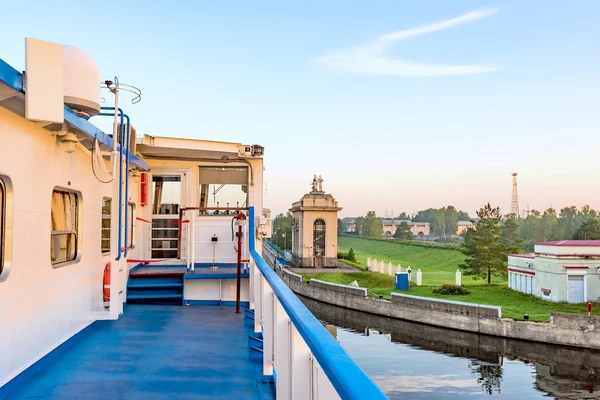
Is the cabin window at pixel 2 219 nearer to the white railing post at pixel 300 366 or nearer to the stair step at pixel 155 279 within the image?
the white railing post at pixel 300 366

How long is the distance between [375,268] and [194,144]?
31599 millimetres

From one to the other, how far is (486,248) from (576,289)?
1041 cm

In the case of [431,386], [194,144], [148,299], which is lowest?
[431,386]

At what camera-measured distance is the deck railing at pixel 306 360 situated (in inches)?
47.0

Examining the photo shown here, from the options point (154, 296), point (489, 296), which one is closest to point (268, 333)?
point (154, 296)

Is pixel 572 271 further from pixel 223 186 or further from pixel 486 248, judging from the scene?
pixel 223 186

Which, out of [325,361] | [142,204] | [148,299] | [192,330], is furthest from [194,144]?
[325,361]

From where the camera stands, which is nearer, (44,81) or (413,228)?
(44,81)

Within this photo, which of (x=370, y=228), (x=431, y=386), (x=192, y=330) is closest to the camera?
(x=192, y=330)

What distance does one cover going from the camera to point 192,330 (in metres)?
5.96

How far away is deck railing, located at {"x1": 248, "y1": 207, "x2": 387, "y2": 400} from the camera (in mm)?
1194

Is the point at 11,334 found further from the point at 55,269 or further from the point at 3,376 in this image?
the point at 55,269

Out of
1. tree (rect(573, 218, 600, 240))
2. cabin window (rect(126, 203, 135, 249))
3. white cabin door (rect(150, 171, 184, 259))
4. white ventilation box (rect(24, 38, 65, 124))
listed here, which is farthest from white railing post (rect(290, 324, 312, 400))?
tree (rect(573, 218, 600, 240))

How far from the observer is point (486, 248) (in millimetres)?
34438
